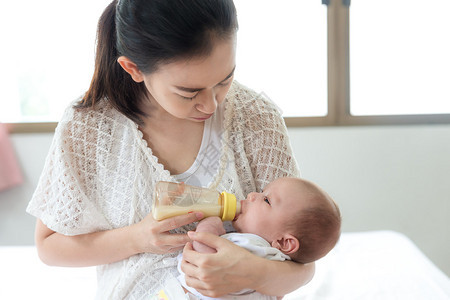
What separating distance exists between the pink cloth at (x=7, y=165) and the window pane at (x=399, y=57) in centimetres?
213

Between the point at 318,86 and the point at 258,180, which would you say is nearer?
the point at 258,180

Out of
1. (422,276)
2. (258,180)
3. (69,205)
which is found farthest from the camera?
(422,276)

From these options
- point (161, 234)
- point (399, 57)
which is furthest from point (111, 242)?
point (399, 57)

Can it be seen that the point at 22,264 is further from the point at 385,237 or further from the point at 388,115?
the point at 388,115

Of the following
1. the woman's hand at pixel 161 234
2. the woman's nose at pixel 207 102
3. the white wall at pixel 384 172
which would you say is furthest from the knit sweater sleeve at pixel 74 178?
the white wall at pixel 384 172

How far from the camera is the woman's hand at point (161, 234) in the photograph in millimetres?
1142

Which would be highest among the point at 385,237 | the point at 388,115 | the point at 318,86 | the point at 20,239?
the point at 318,86

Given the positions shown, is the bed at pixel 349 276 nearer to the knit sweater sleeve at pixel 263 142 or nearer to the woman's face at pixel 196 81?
the knit sweater sleeve at pixel 263 142

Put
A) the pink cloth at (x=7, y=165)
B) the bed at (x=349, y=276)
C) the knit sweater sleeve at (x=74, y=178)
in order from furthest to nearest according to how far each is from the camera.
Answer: the pink cloth at (x=7, y=165) < the bed at (x=349, y=276) < the knit sweater sleeve at (x=74, y=178)

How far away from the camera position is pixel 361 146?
2.72m

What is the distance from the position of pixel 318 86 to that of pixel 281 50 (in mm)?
329

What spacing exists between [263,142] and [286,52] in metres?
1.56

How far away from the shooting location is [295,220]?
120 cm

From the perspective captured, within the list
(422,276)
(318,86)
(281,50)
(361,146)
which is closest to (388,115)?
(361,146)
